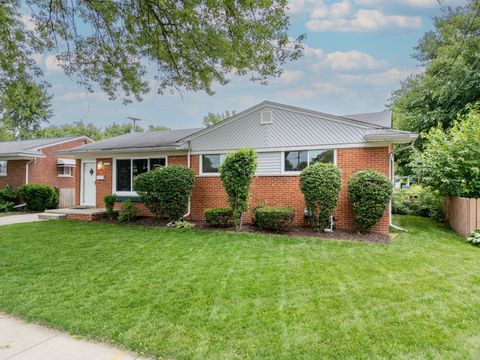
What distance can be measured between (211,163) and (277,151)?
2528 mm

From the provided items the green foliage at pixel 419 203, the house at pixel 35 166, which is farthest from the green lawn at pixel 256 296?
the house at pixel 35 166

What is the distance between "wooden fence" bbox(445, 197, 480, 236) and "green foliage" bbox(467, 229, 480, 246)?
256mm

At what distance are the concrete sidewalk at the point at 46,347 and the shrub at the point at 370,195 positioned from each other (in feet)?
22.0

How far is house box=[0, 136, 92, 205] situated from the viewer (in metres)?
16.2

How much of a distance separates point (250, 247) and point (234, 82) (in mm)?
4756

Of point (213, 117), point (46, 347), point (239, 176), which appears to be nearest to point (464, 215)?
point (239, 176)

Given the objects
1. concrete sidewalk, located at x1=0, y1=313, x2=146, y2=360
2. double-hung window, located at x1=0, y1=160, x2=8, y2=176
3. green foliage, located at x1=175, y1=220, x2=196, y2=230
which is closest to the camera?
concrete sidewalk, located at x1=0, y1=313, x2=146, y2=360

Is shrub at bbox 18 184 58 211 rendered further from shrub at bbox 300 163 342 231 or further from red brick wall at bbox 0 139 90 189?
shrub at bbox 300 163 342 231

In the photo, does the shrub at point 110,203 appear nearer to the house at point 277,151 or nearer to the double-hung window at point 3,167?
the house at point 277,151

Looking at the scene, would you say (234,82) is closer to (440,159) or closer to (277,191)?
(277,191)

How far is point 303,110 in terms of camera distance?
368 inches

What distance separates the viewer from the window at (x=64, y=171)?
18038mm

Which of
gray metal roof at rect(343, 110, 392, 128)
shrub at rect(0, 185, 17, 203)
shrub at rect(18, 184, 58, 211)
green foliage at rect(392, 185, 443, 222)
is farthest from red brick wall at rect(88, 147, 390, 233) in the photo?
shrub at rect(0, 185, 17, 203)

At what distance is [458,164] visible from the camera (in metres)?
9.20
